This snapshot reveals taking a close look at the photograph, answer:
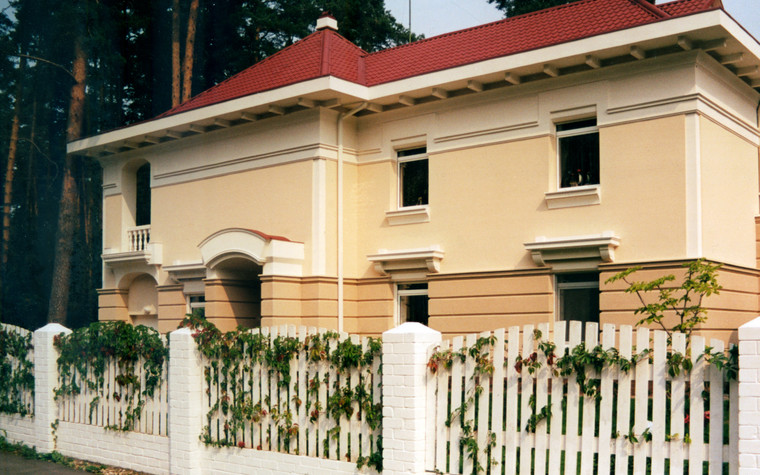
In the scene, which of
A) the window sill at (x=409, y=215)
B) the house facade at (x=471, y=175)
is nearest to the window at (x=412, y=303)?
the house facade at (x=471, y=175)

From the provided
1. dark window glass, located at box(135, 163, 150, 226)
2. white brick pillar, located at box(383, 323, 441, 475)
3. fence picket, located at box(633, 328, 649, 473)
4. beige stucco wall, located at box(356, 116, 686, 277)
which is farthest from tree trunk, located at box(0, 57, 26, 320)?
fence picket, located at box(633, 328, 649, 473)

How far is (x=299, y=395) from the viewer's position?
31.0 feet

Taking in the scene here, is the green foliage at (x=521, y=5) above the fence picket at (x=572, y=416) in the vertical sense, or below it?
above

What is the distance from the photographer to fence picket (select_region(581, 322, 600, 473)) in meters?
6.98

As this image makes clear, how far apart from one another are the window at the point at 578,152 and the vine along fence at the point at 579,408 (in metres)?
7.29

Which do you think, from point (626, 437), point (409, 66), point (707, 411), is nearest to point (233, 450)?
point (626, 437)

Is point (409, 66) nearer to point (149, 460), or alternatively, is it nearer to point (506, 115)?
point (506, 115)

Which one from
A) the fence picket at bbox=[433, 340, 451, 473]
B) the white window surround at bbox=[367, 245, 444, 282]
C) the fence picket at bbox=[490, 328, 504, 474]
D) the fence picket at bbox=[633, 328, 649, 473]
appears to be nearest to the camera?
the fence picket at bbox=[633, 328, 649, 473]

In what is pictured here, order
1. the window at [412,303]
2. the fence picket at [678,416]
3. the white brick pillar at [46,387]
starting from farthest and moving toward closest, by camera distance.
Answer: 1. the window at [412,303]
2. the white brick pillar at [46,387]
3. the fence picket at [678,416]

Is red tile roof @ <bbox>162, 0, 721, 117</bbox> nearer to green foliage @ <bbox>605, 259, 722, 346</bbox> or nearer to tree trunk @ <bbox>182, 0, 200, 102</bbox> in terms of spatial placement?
green foliage @ <bbox>605, 259, 722, 346</bbox>

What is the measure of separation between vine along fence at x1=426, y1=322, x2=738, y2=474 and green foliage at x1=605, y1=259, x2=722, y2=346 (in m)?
3.69

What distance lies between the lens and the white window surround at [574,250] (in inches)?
536

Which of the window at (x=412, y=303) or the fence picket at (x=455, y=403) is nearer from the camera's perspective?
the fence picket at (x=455, y=403)

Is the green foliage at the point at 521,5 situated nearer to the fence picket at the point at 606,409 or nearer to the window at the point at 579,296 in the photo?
the window at the point at 579,296
